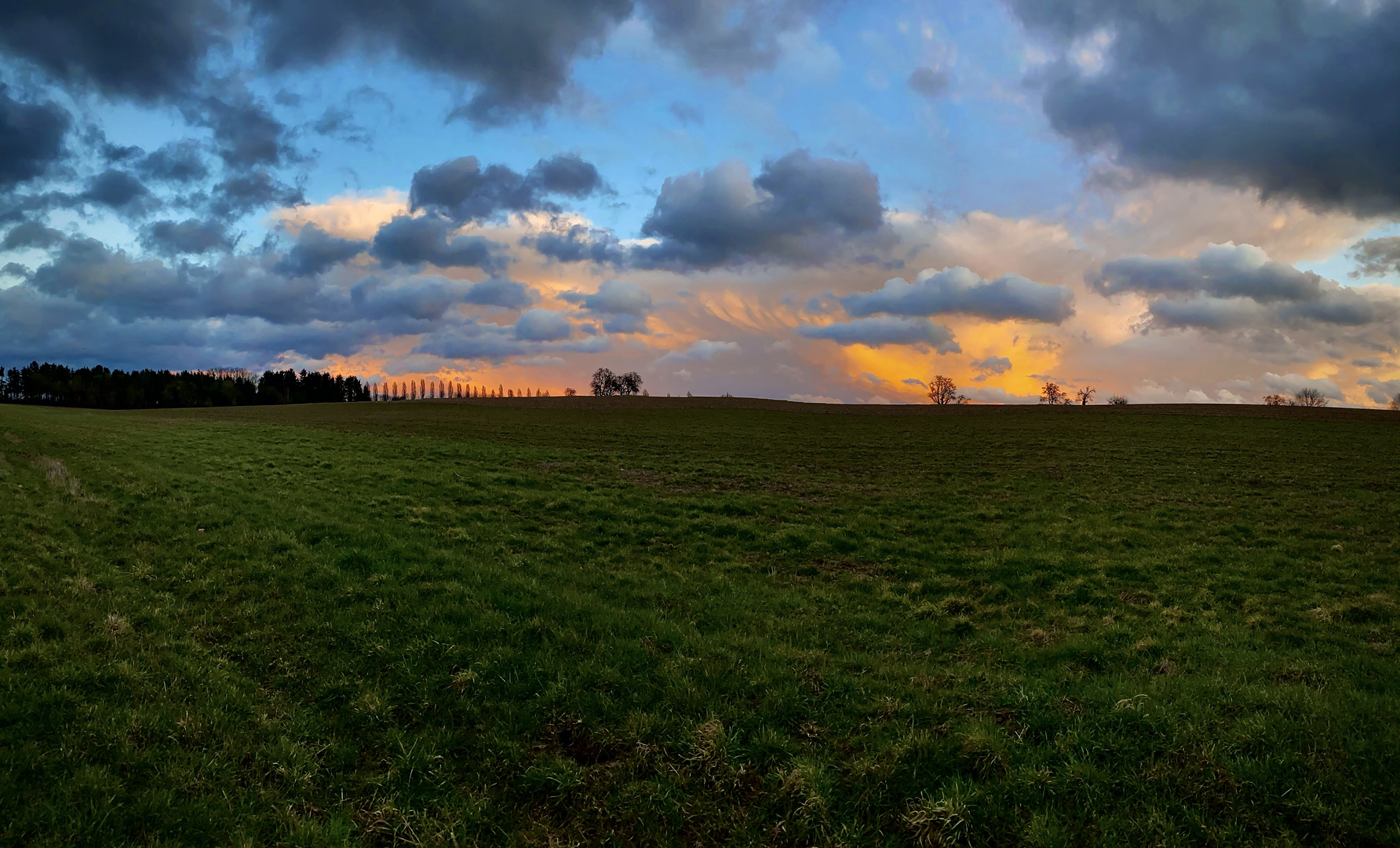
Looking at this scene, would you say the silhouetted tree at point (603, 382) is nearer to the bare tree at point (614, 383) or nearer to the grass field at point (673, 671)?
the bare tree at point (614, 383)

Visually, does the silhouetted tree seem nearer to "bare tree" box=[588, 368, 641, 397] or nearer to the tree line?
"bare tree" box=[588, 368, 641, 397]

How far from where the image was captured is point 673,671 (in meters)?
8.62

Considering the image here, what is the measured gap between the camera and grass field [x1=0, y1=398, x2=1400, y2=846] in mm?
6027

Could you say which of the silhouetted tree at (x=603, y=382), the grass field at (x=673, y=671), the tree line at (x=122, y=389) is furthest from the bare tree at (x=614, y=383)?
the grass field at (x=673, y=671)

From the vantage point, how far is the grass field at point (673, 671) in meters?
6.03

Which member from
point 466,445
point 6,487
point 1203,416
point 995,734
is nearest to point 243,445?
point 466,445

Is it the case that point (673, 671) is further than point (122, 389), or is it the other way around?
point (122, 389)

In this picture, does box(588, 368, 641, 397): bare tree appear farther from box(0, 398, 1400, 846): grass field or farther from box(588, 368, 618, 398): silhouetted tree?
box(0, 398, 1400, 846): grass field

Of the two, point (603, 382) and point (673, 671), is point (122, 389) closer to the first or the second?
point (603, 382)

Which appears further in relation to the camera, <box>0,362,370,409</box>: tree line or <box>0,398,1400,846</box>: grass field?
<box>0,362,370,409</box>: tree line

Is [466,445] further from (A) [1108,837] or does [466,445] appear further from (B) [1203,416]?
(B) [1203,416]

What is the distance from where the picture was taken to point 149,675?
8.12m

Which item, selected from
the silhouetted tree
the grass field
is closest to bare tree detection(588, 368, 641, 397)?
the silhouetted tree

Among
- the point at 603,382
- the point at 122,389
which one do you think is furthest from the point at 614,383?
the point at 122,389
